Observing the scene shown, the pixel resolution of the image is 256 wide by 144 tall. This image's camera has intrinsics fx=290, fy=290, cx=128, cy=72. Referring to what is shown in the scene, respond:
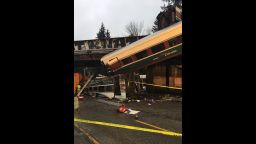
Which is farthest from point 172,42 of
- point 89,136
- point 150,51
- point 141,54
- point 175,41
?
point 89,136

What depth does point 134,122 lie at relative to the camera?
9250 millimetres

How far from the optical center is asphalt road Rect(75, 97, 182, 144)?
690cm

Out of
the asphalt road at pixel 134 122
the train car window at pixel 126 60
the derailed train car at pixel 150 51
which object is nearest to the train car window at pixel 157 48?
the derailed train car at pixel 150 51

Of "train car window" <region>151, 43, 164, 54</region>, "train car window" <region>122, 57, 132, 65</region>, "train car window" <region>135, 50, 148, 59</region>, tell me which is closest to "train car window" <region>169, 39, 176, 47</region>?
"train car window" <region>151, 43, 164, 54</region>

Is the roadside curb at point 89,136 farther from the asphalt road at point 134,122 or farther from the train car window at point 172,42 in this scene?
the train car window at point 172,42

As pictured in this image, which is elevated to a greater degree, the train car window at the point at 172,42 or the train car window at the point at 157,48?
the train car window at the point at 172,42

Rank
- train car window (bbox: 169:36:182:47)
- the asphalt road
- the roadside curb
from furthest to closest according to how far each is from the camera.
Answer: train car window (bbox: 169:36:182:47), the asphalt road, the roadside curb

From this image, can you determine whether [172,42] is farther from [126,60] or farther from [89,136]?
[89,136]

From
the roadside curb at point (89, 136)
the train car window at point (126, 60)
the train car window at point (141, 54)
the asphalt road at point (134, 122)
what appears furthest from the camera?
the train car window at point (126, 60)

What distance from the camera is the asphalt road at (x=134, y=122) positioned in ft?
22.7

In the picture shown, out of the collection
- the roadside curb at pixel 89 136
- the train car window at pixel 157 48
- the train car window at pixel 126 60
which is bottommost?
the roadside curb at pixel 89 136

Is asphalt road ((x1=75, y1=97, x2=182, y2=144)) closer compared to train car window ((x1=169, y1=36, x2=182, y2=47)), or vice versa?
asphalt road ((x1=75, y1=97, x2=182, y2=144))

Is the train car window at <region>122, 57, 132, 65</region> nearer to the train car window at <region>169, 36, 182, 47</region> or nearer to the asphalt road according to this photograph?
the train car window at <region>169, 36, 182, 47</region>
